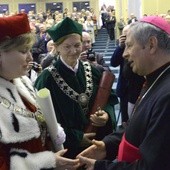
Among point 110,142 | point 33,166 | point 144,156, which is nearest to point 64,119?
point 110,142

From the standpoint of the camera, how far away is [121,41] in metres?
4.15

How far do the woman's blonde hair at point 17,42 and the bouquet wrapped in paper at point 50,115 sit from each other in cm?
28

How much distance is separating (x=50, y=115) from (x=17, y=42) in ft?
1.46

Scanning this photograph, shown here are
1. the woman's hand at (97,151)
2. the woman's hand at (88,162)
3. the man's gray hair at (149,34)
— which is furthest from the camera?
the woman's hand at (97,151)

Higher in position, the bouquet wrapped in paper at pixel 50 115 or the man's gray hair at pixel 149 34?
the man's gray hair at pixel 149 34

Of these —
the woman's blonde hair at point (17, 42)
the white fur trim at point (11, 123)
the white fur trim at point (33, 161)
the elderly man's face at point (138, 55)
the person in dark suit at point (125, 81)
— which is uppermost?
the woman's blonde hair at point (17, 42)

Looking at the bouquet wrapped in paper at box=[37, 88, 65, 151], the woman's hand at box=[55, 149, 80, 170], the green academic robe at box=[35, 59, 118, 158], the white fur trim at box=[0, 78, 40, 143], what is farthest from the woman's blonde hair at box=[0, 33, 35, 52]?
the green academic robe at box=[35, 59, 118, 158]

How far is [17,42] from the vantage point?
1.75 metres

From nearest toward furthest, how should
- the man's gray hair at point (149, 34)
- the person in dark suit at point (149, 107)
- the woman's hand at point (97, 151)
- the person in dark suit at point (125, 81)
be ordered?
1. the person in dark suit at point (149, 107)
2. the man's gray hair at point (149, 34)
3. the woman's hand at point (97, 151)
4. the person in dark suit at point (125, 81)

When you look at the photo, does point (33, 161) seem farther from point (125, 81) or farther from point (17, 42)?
point (125, 81)

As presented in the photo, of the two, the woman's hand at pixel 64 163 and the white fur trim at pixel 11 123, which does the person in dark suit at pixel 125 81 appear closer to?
the woman's hand at pixel 64 163

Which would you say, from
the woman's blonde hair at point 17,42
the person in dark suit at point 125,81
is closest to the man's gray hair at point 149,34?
the woman's blonde hair at point 17,42

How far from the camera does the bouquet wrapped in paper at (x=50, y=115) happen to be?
190 cm

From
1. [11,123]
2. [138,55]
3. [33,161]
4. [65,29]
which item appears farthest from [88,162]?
[65,29]
